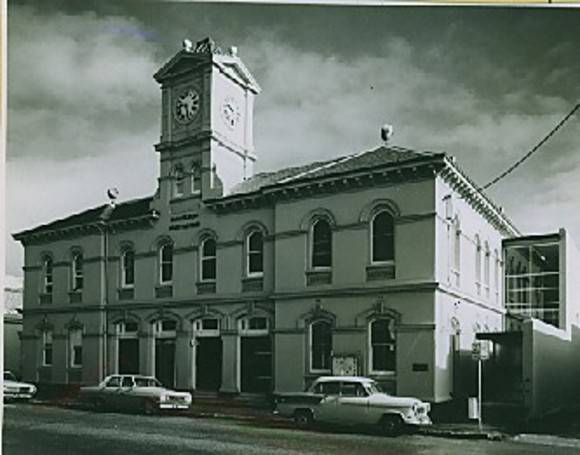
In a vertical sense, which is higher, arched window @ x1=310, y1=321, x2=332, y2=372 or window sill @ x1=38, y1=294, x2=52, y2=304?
window sill @ x1=38, y1=294, x2=52, y2=304

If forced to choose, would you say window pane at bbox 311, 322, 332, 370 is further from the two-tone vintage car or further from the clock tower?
the clock tower

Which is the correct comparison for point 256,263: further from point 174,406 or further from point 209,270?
point 174,406

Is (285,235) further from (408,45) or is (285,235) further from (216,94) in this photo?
(408,45)

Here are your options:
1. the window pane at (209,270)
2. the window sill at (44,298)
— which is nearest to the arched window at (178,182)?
the window pane at (209,270)

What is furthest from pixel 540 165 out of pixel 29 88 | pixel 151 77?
pixel 29 88

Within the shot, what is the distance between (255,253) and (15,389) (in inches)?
49.4

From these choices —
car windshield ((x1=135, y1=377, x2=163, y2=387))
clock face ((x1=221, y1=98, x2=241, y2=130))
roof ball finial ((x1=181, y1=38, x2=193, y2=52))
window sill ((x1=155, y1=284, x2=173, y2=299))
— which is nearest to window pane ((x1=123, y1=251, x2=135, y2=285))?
window sill ((x1=155, y1=284, x2=173, y2=299))

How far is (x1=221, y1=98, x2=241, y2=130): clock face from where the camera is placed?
4246mm

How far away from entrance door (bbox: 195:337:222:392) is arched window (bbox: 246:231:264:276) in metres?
0.37

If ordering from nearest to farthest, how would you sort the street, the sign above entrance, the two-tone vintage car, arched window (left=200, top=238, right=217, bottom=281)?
1. the street
2. the sign above entrance
3. the two-tone vintage car
4. arched window (left=200, top=238, right=217, bottom=281)

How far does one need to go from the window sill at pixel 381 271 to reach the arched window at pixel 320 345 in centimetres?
31

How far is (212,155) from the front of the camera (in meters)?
4.29

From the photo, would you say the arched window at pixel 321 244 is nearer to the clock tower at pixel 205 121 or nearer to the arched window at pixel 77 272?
the clock tower at pixel 205 121

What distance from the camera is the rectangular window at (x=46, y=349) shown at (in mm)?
4293
